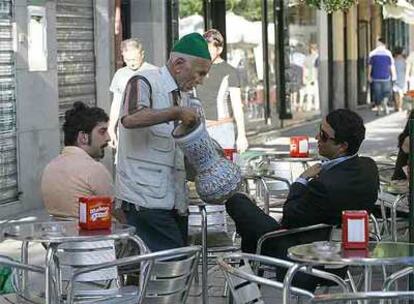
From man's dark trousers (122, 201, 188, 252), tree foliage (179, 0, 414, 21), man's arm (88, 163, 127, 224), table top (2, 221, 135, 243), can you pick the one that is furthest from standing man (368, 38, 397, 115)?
table top (2, 221, 135, 243)

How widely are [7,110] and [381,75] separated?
16357mm

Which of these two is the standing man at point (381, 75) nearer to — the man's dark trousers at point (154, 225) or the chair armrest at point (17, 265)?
the man's dark trousers at point (154, 225)

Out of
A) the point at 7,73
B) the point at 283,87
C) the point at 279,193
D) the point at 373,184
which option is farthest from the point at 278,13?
the point at 373,184

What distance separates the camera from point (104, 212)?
543 centimetres

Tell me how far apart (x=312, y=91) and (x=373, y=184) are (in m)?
19.2

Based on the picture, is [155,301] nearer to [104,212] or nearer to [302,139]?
[104,212]

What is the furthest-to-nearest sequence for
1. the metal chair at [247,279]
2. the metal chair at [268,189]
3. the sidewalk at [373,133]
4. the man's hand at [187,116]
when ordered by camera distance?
the sidewalk at [373,133]
the metal chair at [268,189]
the man's hand at [187,116]
the metal chair at [247,279]

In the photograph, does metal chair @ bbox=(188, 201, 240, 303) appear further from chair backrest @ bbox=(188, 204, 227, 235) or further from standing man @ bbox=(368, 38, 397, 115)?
standing man @ bbox=(368, 38, 397, 115)

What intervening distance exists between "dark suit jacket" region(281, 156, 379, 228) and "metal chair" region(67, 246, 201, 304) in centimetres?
89

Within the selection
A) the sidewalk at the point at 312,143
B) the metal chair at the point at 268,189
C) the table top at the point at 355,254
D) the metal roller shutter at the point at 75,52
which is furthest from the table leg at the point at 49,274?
the metal roller shutter at the point at 75,52

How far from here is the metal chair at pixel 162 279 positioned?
4957 mm

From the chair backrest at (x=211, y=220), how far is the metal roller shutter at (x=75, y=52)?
566 centimetres

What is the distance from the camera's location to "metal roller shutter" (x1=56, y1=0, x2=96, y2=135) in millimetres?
12930

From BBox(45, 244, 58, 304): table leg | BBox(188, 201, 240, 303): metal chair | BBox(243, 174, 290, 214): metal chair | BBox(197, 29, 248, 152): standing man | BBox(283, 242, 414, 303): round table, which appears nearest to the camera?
BBox(283, 242, 414, 303): round table
